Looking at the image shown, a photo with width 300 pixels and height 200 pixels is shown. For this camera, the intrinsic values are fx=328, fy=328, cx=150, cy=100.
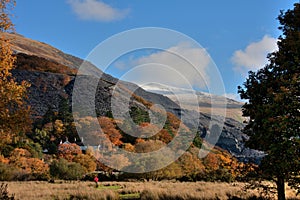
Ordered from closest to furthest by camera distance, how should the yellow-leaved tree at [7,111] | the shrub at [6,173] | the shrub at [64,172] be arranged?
the yellow-leaved tree at [7,111]
the shrub at [6,173]
the shrub at [64,172]

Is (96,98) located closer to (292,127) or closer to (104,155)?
(104,155)

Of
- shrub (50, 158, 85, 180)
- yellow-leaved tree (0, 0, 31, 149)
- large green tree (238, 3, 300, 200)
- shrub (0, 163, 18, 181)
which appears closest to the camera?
large green tree (238, 3, 300, 200)

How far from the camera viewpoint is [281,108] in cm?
929

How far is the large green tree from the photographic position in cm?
896

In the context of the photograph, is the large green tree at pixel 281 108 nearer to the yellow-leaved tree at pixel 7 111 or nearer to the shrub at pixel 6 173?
the yellow-leaved tree at pixel 7 111

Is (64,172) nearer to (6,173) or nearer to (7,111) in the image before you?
(6,173)

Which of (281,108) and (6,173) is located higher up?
(281,108)

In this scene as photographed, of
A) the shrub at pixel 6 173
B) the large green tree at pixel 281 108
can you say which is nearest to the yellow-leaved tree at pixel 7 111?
the large green tree at pixel 281 108

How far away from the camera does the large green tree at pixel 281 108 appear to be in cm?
896

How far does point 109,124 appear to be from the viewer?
98375mm

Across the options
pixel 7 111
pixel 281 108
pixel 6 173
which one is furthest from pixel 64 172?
pixel 281 108

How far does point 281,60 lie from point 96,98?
436 feet

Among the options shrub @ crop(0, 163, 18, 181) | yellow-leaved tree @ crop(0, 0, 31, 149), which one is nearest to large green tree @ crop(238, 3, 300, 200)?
yellow-leaved tree @ crop(0, 0, 31, 149)

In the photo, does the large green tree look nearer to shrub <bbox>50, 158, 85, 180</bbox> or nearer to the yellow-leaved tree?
the yellow-leaved tree
